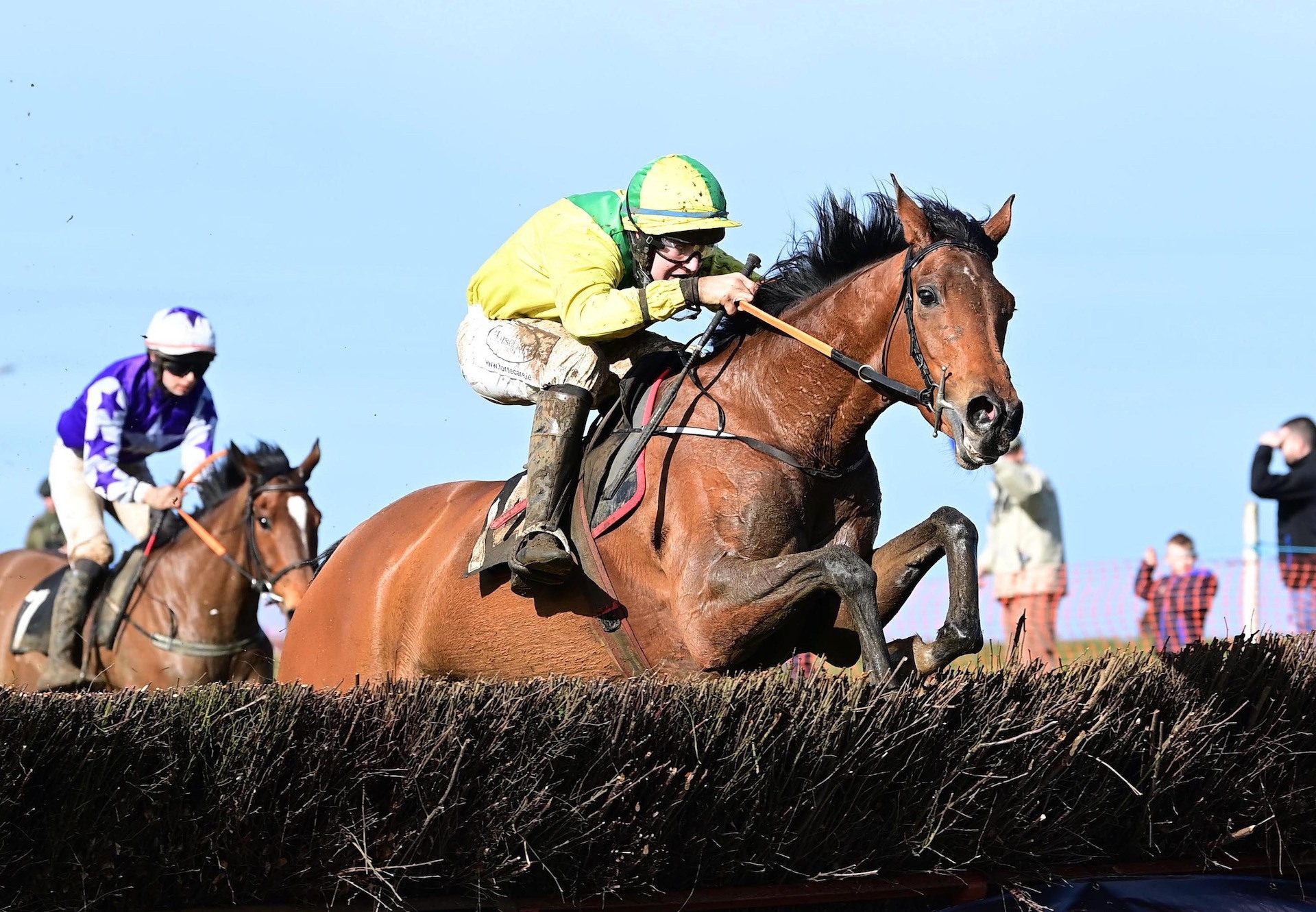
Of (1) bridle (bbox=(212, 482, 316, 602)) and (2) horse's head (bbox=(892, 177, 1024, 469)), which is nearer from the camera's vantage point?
(2) horse's head (bbox=(892, 177, 1024, 469))

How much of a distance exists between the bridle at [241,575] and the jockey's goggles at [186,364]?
759 mm

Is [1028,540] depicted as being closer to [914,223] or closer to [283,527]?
[283,527]

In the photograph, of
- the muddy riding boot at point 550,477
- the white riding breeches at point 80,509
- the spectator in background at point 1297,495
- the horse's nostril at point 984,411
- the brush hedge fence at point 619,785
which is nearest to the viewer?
the brush hedge fence at point 619,785

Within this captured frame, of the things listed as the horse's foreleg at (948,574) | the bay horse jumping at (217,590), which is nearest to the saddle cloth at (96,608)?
the bay horse jumping at (217,590)

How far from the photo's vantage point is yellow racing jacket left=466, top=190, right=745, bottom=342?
5398mm

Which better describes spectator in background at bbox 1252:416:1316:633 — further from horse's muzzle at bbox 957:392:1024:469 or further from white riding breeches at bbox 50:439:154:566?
white riding breeches at bbox 50:439:154:566

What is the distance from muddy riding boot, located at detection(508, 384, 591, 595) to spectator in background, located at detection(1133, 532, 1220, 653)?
5.80 m

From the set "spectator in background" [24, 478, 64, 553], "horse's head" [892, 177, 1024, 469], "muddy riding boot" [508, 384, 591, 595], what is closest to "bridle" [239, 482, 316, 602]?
"muddy riding boot" [508, 384, 591, 595]

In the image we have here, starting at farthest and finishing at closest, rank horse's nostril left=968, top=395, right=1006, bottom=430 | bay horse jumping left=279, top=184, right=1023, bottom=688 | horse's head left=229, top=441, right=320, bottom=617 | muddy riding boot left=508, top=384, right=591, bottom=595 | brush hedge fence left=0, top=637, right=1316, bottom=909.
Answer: horse's head left=229, top=441, right=320, bottom=617 → muddy riding boot left=508, top=384, right=591, bottom=595 → bay horse jumping left=279, top=184, right=1023, bottom=688 → horse's nostril left=968, top=395, right=1006, bottom=430 → brush hedge fence left=0, top=637, right=1316, bottom=909

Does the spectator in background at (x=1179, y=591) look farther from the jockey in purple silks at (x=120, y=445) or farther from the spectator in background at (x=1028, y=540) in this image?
the jockey in purple silks at (x=120, y=445)

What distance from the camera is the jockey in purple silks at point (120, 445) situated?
9055mm

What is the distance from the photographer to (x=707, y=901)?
432 centimetres

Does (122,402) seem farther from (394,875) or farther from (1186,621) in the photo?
(1186,621)

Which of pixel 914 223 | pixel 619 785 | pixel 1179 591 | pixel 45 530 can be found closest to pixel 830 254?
pixel 914 223
